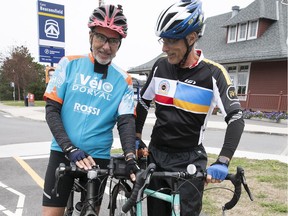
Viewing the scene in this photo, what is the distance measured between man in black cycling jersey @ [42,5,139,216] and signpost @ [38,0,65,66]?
23.2ft

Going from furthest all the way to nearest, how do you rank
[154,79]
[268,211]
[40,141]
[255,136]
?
[255,136] < [40,141] < [268,211] < [154,79]

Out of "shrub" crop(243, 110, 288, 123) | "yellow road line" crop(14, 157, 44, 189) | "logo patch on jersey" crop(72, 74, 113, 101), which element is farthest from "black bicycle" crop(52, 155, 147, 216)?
"shrub" crop(243, 110, 288, 123)

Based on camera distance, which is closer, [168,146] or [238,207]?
[168,146]

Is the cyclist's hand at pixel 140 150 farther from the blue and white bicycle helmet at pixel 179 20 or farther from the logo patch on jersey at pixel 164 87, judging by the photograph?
the blue and white bicycle helmet at pixel 179 20

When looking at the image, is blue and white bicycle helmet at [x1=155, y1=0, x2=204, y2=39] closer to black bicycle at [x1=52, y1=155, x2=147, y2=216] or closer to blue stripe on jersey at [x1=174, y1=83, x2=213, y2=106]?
blue stripe on jersey at [x1=174, y1=83, x2=213, y2=106]

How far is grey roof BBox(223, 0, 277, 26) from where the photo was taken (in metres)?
22.4

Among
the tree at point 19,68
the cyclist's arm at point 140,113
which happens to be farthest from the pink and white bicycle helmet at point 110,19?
the tree at point 19,68

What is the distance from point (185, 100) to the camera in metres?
2.32

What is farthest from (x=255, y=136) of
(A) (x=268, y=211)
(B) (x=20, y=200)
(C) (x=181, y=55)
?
(C) (x=181, y=55)

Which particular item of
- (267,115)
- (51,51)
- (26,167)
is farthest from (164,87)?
(267,115)

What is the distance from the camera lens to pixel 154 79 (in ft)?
8.40

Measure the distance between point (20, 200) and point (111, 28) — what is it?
11.6ft

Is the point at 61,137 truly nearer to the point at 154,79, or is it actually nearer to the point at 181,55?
the point at 154,79

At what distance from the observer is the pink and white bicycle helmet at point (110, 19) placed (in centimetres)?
234
